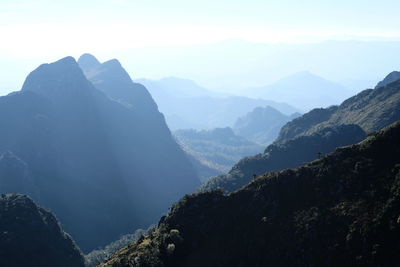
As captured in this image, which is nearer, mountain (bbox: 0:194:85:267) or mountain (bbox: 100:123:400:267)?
mountain (bbox: 100:123:400:267)

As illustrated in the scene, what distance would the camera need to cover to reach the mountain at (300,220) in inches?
2817

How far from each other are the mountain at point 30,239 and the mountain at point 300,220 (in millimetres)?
50238

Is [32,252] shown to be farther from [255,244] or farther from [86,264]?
[255,244]

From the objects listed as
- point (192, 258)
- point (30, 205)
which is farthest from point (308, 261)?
point (30, 205)

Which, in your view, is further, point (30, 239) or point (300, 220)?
point (30, 239)

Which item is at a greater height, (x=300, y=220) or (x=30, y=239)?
(x=300, y=220)

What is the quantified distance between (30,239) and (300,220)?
91173 mm

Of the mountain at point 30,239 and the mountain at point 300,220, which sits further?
the mountain at point 30,239

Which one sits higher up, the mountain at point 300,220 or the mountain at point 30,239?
the mountain at point 300,220

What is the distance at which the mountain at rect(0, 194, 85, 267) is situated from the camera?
133 metres

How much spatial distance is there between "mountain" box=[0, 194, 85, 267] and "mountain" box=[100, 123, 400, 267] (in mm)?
50238

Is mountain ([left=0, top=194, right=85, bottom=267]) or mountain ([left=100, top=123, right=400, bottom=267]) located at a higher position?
mountain ([left=100, top=123, right=400, bottom=267])

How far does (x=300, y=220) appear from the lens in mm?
81562

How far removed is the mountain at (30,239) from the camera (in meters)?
133
